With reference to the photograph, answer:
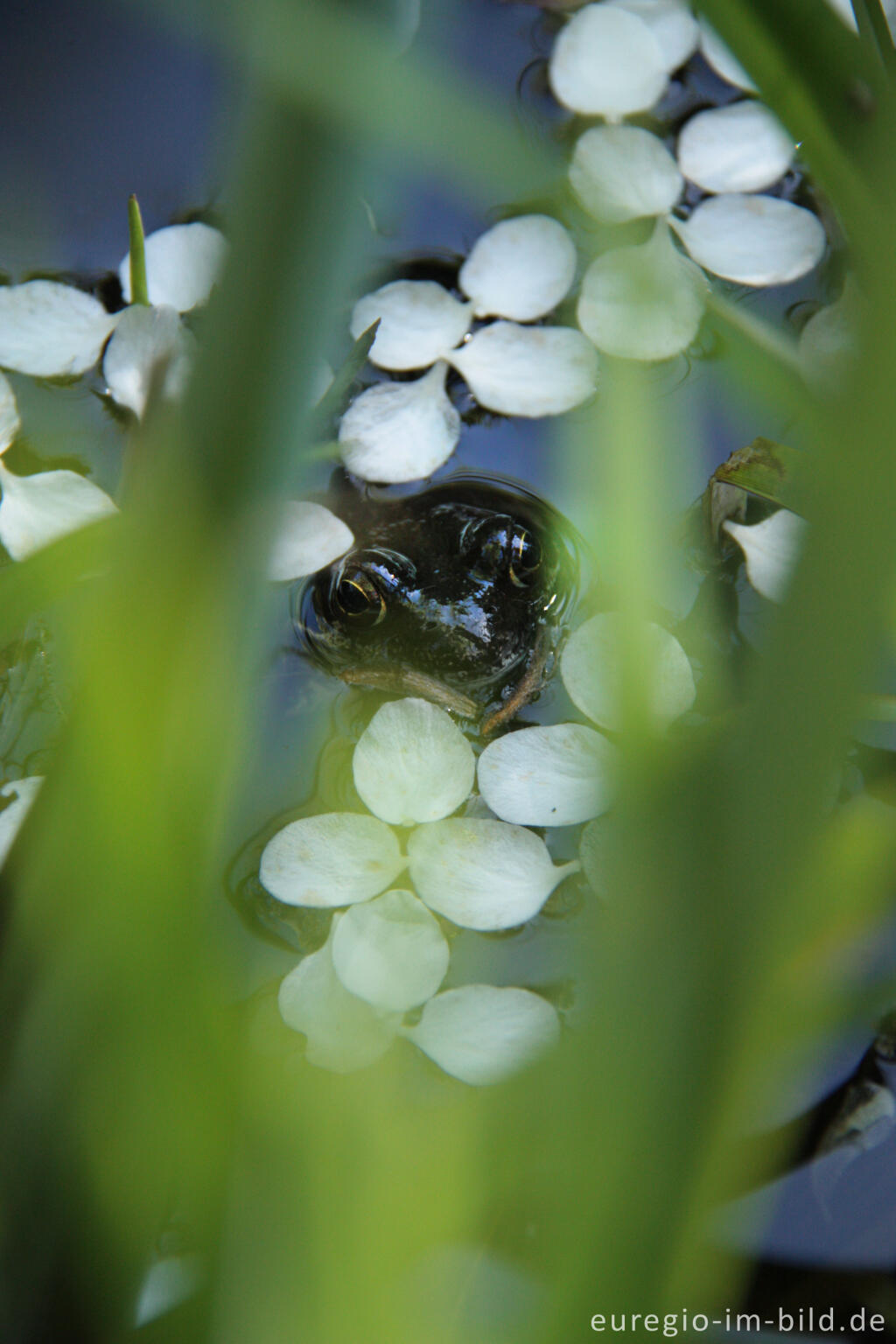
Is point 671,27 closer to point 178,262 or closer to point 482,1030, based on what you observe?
point 178,262

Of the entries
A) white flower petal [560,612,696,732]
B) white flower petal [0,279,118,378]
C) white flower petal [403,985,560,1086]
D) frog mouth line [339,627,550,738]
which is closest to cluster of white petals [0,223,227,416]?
white flower petal [0,279,118,378]

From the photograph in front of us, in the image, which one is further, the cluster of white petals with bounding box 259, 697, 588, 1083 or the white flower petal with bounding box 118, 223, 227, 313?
the white flower petal with bounding box 118, 223, 227, 313

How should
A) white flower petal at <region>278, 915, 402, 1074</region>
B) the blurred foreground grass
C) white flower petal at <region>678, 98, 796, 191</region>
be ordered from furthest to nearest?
white flower petal at <region>678, 98, 796, 191</region> → white flower petal at <region>278, 915, 402, 1074</region> → the blurred foreground grass

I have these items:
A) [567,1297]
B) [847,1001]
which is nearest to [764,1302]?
[847,1001]

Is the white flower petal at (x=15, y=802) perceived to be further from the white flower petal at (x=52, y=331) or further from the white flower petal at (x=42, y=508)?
the white flower petal at (x=52, y=331)

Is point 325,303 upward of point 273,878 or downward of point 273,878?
upward

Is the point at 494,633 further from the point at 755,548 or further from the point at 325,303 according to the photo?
the point at 325,303

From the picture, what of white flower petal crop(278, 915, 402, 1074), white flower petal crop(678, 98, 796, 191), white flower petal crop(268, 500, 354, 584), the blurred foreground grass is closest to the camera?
the blurred foreground grass

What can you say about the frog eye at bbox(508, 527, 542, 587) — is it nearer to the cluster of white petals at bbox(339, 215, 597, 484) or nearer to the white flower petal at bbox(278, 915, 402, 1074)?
the cluster of white petals at bbox(339, 215, 597, 484)

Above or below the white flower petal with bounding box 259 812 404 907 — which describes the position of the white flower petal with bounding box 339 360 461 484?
above
